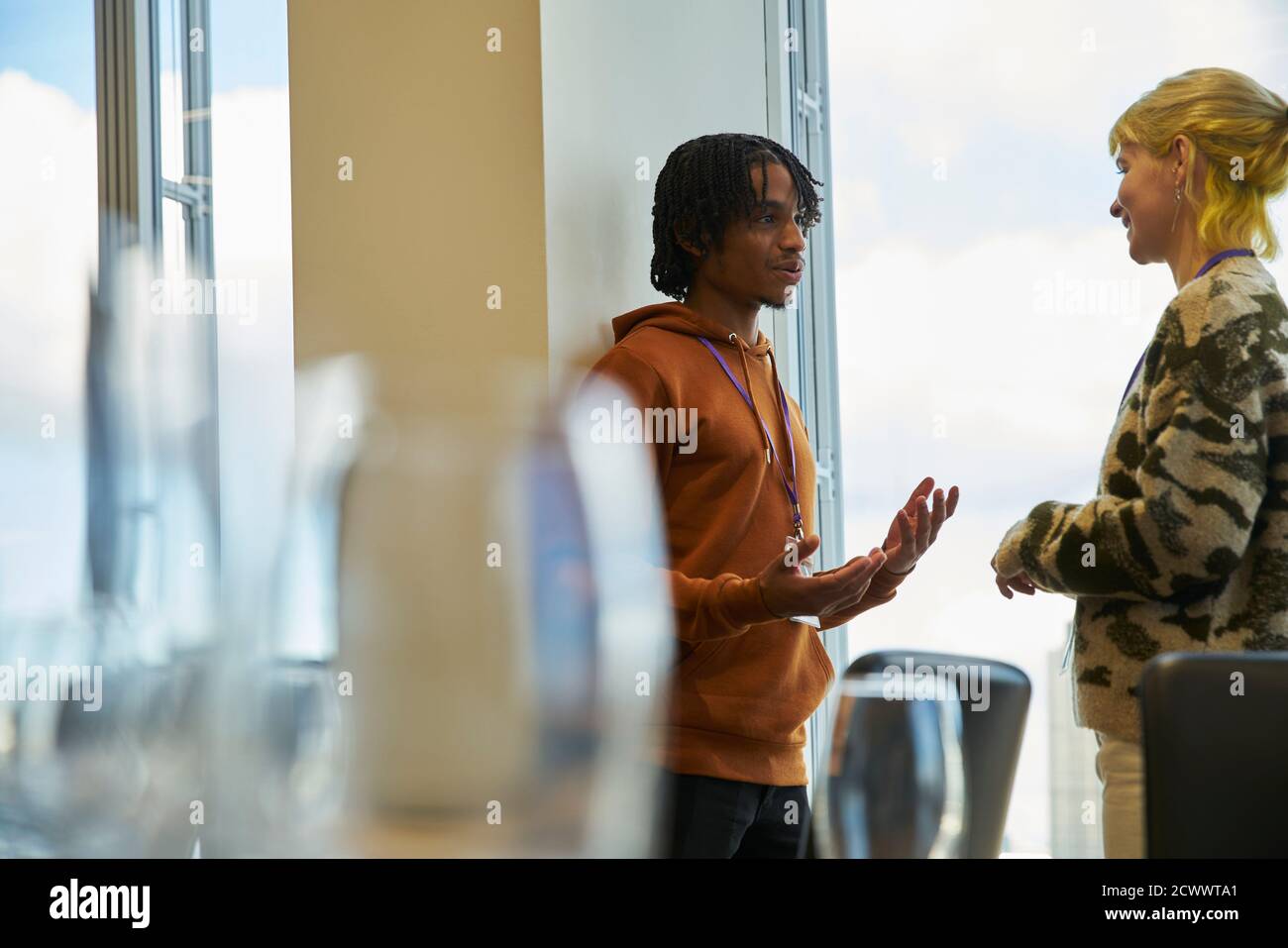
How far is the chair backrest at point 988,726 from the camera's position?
86 cm

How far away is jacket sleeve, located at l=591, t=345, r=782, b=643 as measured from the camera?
1.14 meters

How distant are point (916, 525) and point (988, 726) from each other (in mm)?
300

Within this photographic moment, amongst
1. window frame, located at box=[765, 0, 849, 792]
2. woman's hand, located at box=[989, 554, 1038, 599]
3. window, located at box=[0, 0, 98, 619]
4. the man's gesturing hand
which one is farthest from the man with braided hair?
window frame, located at box=[765, 0, 849, 792]

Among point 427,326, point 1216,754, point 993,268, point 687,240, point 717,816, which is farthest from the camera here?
point 993,268

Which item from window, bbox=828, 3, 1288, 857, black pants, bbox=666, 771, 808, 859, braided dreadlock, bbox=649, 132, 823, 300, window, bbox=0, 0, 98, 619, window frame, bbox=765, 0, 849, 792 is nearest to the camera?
window, bbox=0, 0, 98, 619

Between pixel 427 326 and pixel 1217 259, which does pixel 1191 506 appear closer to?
pixel 1217 259

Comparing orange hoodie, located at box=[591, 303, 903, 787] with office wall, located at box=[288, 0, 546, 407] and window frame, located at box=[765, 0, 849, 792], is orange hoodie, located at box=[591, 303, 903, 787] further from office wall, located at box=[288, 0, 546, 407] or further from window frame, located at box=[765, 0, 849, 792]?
window frame, located at box=[765, 0, 849, 792]

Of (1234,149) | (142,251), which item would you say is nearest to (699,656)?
(142,251)

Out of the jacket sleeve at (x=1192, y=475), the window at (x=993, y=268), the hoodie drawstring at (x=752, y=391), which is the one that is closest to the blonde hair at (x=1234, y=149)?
the jacket sleeve at (x=1192, y=475)

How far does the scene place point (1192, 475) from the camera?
1126mm

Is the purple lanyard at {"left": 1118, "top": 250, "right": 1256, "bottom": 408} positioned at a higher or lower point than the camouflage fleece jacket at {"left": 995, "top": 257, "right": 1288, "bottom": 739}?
higher

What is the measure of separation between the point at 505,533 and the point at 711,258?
1171 mm

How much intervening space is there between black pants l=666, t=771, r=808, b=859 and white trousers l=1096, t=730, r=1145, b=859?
0.30m

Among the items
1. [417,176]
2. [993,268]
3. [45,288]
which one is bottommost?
[45,288]
